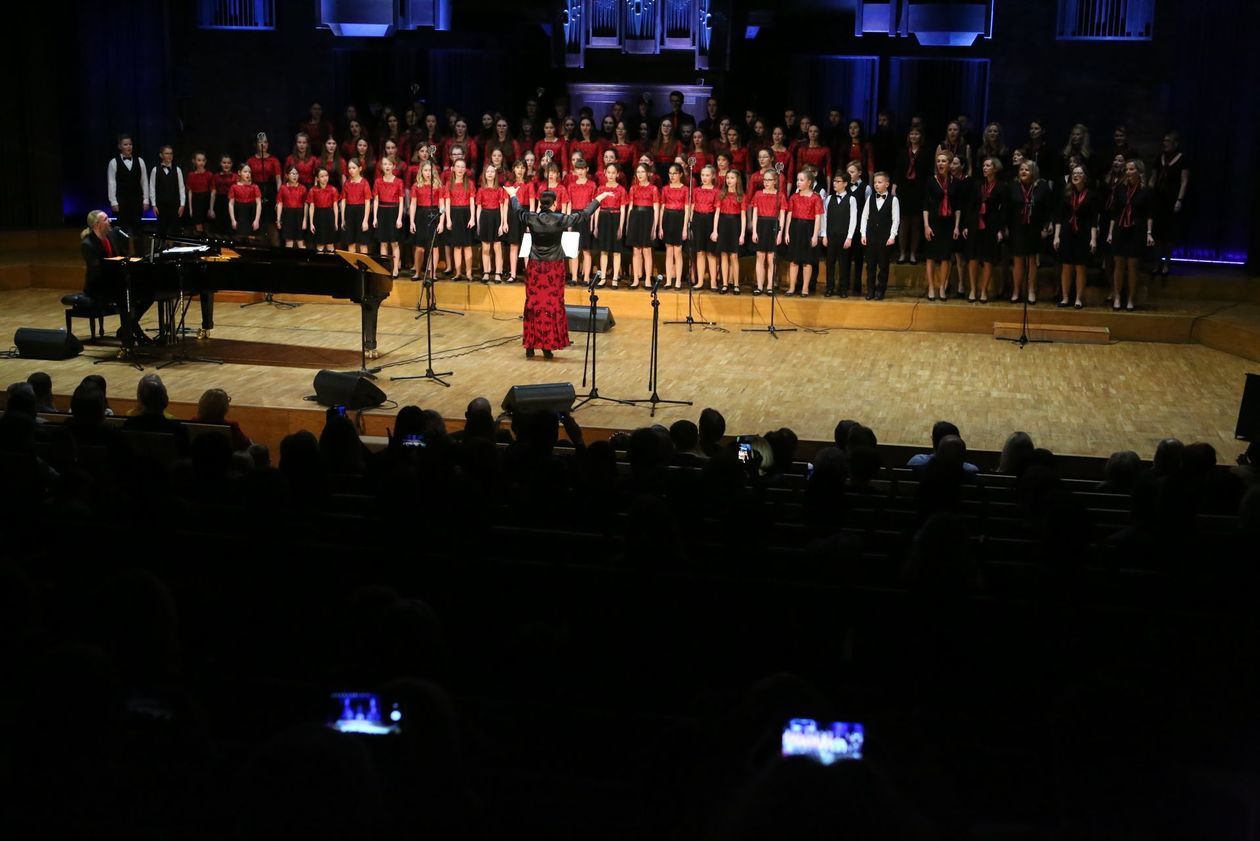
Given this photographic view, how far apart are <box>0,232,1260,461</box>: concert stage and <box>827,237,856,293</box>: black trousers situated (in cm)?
33

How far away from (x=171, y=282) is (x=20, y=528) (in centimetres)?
579

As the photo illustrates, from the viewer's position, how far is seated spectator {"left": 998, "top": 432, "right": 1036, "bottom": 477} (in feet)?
18.3

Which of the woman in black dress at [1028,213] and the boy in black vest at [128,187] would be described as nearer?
the woman in black dress at [1028,213]

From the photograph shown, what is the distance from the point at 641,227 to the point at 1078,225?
3.90 m

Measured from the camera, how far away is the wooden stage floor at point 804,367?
8.04m

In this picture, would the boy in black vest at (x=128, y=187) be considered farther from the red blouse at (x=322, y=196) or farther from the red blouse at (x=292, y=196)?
the red blouse at (x=322, y=196)

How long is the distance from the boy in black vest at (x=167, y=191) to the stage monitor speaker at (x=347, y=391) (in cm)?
583

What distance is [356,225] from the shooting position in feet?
41.7

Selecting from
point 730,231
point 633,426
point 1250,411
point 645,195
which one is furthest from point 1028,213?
point 633,426

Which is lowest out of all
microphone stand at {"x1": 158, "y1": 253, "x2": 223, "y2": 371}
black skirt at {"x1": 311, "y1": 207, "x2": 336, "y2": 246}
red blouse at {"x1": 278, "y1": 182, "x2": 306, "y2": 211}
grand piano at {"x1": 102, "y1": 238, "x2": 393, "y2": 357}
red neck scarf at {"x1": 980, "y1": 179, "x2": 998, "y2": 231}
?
microphone stand at {"x1": 158, "y1": 253, "x2": 223, "y2": 371}

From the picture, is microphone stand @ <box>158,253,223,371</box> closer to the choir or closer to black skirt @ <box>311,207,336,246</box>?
the choir

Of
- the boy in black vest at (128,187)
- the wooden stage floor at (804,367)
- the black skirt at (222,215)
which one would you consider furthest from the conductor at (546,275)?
the boy in black vest at (128,187)

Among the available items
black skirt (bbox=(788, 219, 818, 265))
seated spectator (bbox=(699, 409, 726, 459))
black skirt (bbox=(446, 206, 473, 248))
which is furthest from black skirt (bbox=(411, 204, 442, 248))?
seated spectator (bbox=(699, 409, 726, 459))

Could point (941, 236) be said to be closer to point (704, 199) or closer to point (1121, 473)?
point (704, 199)
